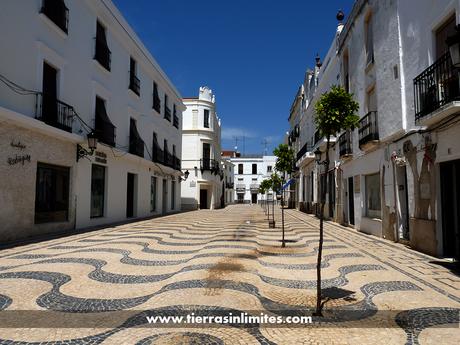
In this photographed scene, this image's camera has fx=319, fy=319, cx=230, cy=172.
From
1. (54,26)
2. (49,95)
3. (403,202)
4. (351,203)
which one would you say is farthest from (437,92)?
(54,26)

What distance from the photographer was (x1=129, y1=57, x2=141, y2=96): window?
16.1 meters

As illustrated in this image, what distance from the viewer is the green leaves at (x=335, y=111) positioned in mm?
3846

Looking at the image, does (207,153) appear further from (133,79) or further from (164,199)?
(133,79)

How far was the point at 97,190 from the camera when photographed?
504 inches

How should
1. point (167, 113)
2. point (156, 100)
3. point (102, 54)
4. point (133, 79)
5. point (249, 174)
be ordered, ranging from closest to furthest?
point (102, 54), point (133, 79), point (156, 100), point (167, 113), point (249, 174)

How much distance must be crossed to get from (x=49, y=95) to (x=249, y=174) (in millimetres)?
51758

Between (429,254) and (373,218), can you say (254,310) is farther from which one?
(373,218)

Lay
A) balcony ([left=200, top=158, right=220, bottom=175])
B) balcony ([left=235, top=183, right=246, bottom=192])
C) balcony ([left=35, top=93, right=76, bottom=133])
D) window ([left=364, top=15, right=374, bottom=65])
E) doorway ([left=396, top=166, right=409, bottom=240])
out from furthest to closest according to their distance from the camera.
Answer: balcony ([left=235, top=183, right=246, bottom=192]), balcony ([left=200, top=158, right=220, bottom=175]), window ([left=364, top=15, right=374, bottom=65]), balcony ([left=35, top=93, right=76, bottom=133]), doorway ([left=396, top=166, right=409, bottom=240])

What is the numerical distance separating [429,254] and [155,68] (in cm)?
1726

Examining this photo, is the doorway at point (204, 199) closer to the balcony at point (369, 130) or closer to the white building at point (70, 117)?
the white building at point (70, 117)

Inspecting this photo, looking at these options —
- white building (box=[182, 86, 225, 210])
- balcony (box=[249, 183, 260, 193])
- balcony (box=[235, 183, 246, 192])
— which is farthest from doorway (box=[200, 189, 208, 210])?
balcony (box=[249, 183, 260, 193])

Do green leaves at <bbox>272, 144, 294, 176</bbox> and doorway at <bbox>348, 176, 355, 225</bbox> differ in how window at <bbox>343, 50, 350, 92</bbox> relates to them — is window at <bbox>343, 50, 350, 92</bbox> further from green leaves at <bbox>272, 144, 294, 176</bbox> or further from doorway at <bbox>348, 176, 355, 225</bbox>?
green leaves at <bbox>272, 144, 294, 176</bbox>

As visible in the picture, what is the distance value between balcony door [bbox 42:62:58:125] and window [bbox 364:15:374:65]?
34.8ft

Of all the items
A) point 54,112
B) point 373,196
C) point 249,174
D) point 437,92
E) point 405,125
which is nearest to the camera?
point 437,92
